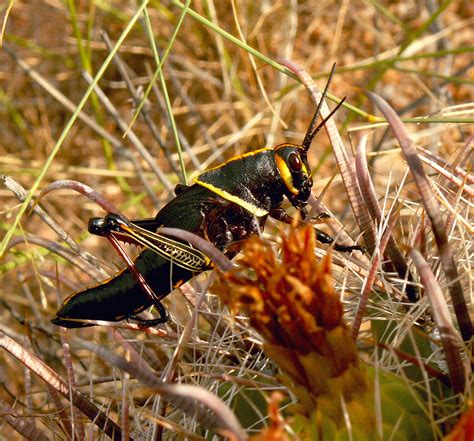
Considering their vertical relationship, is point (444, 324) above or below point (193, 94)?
below

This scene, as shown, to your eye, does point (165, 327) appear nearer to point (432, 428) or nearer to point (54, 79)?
point (432, 428)

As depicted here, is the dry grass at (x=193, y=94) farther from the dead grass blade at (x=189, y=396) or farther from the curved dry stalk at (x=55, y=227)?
the dead grass blade at (x=189, y=396)

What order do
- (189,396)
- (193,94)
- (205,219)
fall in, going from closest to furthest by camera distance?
1. (189,396)
2. (205,219)
3. (193,94)

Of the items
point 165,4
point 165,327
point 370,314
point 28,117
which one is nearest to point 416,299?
point 370,314

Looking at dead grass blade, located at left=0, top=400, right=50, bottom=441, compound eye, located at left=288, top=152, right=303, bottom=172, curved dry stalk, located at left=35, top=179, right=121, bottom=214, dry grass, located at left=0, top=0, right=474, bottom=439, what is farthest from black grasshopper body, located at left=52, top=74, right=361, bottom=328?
dry grass, located at left=0, top=0, right=474, bottom=439

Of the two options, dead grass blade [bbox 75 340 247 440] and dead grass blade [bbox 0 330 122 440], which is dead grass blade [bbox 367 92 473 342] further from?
dead grass blade [bbox 0 330 122 440]

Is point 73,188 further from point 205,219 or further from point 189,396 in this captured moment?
point 189,396

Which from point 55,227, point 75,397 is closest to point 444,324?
point 75,397

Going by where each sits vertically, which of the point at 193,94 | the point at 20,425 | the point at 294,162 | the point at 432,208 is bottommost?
the point at 20,425
